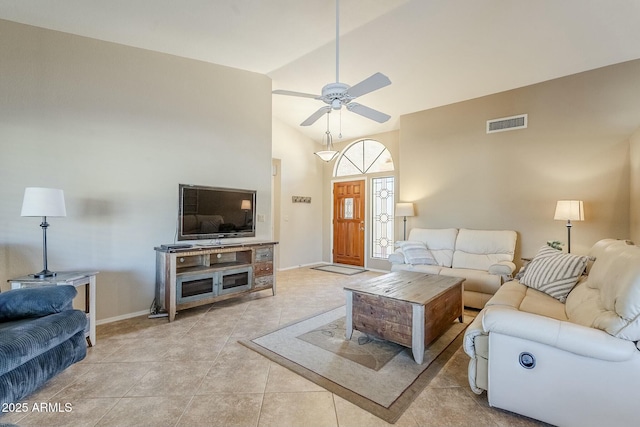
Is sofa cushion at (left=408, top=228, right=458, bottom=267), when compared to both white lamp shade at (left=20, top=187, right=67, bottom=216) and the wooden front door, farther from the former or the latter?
white lamp shade at (left=20, top=187, right=67, bottom=216)

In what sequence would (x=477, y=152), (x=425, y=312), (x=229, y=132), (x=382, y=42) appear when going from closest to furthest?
1. (x=425, y=312)
2. (x=382, y=42)
3. (x=229, y=132)
4. (x=477, y=152)

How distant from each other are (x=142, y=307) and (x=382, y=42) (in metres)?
4.29

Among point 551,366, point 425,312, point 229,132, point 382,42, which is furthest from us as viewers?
point 229,132

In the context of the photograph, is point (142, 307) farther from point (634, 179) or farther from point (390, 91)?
point (634, 179)

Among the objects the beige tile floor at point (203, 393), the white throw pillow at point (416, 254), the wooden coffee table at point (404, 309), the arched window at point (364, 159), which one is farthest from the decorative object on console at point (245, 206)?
the arched window at point (364, 159)

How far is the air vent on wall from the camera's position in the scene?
411 cm

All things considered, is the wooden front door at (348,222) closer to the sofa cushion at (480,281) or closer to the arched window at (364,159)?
the arched window at (364,159)

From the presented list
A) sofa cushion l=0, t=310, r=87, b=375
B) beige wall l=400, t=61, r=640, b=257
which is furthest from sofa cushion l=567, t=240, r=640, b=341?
sofa cushion l=0, t=310, r=87, b=375

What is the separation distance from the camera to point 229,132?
4152 mm

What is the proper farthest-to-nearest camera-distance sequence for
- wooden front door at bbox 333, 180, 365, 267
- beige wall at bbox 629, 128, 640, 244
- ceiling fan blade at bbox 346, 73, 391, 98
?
wooden front door at bbox 333, 180, 365, 267 → beige wall at bbox 629, 128, 640, 244 → ceiling fan blade at bbox 346, 73, 391, 98

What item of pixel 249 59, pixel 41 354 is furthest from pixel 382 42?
pixel 41 354

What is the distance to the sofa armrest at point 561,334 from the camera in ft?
4.74

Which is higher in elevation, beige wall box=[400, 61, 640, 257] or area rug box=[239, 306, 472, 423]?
beige wall box=[400, 61, 640, 257]

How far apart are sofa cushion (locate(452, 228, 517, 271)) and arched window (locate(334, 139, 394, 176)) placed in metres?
2.16
